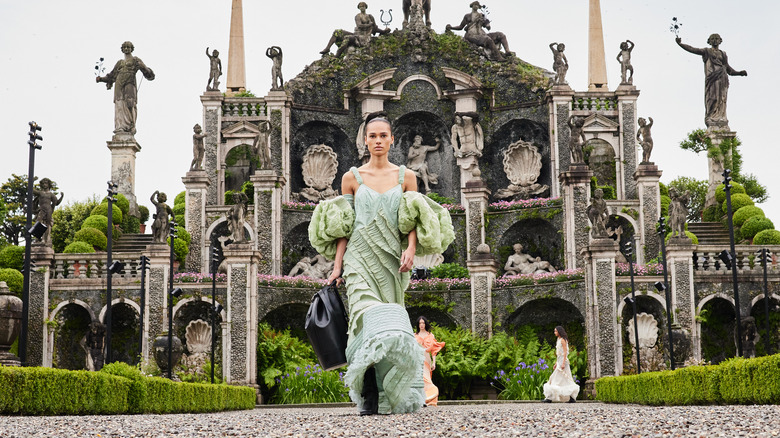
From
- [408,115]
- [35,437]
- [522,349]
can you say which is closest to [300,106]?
[408,115]

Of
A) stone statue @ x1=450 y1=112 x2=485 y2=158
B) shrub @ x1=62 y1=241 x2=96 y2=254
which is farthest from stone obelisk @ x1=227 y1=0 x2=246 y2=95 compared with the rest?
shrub @ x1=62 y1=241 x2=96 y2=254

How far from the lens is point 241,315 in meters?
28.4

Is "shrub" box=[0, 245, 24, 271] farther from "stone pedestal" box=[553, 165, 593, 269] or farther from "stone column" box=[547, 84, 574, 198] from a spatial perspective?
"stone column" box=[547, 84, 574, 198]

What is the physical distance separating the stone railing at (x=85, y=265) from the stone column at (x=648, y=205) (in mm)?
16590

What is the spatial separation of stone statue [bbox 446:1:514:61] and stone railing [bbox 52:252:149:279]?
53.0ft

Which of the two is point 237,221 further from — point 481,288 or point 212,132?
point 212,132

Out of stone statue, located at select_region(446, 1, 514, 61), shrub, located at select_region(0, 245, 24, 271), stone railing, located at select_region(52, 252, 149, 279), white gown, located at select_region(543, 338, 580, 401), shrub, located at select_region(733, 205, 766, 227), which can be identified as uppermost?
stone statue, located at select_region(446, 1, 514, 61)

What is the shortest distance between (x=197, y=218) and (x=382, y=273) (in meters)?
24.8

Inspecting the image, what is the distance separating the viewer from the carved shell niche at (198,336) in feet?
98.6

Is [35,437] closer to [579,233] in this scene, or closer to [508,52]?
[579,233]

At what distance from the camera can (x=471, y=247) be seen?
33625mm

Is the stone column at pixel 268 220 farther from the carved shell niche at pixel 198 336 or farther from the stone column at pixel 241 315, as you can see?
the stone column at pixel 241 315

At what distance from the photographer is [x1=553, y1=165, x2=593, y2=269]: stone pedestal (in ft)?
A: 105

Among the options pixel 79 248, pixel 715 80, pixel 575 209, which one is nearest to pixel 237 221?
pixel 79 248
